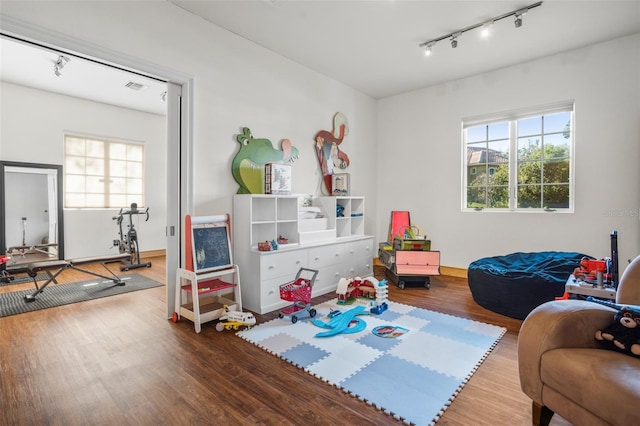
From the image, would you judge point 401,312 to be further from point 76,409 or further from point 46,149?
point 46,149

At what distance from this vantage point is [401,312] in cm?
329

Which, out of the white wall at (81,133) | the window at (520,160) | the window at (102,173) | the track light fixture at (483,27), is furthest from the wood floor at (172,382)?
the window at (102,173)

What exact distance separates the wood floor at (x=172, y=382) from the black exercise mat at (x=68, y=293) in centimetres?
41

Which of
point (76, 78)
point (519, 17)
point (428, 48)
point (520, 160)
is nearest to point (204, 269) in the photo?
point (428, 48)

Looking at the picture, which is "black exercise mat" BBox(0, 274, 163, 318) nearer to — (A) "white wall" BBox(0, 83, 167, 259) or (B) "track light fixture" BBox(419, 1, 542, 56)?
(A) "white wall" BBox(0, 83, 167, 259)

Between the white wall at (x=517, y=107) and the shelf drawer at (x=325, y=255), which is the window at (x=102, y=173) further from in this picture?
the white wall at (x=517, y=107)

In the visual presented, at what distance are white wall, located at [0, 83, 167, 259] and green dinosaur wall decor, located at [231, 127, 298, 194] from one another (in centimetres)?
309

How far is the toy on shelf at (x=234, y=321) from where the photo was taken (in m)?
2.86

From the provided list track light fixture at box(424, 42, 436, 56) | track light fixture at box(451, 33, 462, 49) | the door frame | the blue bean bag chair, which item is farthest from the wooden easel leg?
track light fixture at box(424, 42, 436, 56)

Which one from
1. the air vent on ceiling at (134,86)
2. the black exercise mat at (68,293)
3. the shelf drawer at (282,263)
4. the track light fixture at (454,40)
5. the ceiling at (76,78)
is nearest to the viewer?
the shelf drawer at (282,263)

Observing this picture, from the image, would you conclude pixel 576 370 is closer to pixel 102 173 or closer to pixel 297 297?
pixel 297 297

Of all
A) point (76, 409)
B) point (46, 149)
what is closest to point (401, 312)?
point (76, 409)

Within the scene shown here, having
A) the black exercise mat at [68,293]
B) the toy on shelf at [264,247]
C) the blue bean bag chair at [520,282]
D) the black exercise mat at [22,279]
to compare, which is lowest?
the black exercise mat at [68,293]

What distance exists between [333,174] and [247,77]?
1770 mm
